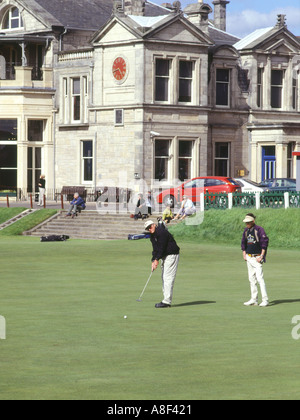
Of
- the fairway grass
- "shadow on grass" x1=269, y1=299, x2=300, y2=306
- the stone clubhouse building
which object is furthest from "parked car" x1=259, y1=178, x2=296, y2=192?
"shadow on grass" x1=269, y1=299, x2=300, y2=306

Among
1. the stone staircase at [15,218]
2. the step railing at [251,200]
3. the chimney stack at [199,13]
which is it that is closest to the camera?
the step railing at [251,200]

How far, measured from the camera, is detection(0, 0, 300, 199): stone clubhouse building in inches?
2069

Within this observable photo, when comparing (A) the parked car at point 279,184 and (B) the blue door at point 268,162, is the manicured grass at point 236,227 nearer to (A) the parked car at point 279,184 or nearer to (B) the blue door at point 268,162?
(A) the parked car at point 279,184

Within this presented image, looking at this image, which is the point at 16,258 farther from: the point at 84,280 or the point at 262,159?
the point at 262,159

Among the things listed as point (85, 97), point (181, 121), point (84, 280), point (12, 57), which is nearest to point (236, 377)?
point (84, 280)

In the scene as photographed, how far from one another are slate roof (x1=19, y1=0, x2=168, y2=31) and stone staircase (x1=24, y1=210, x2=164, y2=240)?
683 inches

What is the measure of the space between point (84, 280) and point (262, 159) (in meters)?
33.0

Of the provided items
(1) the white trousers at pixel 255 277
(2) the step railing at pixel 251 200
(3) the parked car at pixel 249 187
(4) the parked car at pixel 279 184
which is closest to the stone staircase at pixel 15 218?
(2) the step railing at pixel 251 200

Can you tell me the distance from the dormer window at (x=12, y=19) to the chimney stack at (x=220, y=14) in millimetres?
14454

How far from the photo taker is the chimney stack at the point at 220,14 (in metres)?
66.1

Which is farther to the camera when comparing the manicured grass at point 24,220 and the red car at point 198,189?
the red car at point 198,189

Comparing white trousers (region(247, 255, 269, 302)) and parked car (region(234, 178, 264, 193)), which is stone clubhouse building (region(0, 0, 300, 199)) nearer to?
parked car (region(234, 178, 264, 193))

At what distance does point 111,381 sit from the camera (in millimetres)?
12273

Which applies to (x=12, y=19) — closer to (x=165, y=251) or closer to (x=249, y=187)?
(x=249, y=187)
